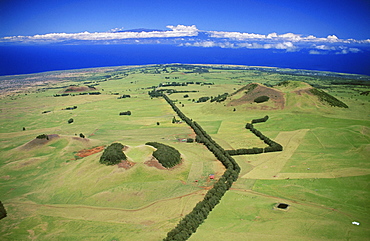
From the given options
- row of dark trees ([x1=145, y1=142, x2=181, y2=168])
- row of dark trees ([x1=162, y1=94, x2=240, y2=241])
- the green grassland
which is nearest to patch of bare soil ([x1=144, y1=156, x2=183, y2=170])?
row of dark trees ([x1=145, y1=142, x2=181, y2=168])

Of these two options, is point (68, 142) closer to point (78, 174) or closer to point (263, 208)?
point (78, 174)

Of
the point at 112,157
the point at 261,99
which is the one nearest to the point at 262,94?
the point at 261,99

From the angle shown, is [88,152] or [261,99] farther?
[261,99]

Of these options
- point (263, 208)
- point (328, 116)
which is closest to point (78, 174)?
point (263, 208)

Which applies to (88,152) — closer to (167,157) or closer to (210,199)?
(167,157)

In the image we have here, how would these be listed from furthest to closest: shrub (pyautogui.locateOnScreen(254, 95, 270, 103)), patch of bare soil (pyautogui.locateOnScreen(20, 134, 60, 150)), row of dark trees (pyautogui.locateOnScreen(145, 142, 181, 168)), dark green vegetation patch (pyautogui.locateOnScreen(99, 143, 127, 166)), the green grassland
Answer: shrub (pyautogui.locateOnScreen(254, 95, 270, 103)) < patch of bare soil (pyautogui.locateOnScreen(20, 134, 60, 150)) < row of dark trees (pyautogui.locateOnScreen(145, 142, 181, 168)) < dark green vegetation patch (pyautogui.locateOnScreen(99, 143, 127, 166)) < the green grassland

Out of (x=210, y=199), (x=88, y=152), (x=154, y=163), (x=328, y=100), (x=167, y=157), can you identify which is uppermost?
(x=328, y=100)

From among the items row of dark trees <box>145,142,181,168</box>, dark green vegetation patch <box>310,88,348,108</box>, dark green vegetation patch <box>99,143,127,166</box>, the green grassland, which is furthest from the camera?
dark green vegetation patch <box>310,88,348,108</box>

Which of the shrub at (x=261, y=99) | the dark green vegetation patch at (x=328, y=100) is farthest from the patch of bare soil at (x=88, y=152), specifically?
the dark green vegetation patch at (x=328, y=100)

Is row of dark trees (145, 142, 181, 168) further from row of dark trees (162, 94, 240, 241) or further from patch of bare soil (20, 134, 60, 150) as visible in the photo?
patch of bare soil (20, 134, 60, 150)
